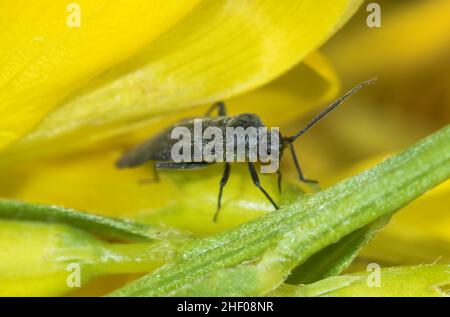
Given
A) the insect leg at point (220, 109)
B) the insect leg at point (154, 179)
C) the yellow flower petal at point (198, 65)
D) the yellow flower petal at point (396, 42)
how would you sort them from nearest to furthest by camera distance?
1. the yellow flower petal at point (198, 65)
2. the insect leg at point (154, 179)
3. the insect leg at point (220, 109)
4. the yellow flower petal at point (396, 42)

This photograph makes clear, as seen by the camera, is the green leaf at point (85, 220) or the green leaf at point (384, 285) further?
the green leaf at point (85, 220)

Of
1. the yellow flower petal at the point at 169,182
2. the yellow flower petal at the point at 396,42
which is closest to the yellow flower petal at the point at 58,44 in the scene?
the yellow flower petal at the point at 169,182

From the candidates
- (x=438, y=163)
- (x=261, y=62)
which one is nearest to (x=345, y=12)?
(x=261, y=62)

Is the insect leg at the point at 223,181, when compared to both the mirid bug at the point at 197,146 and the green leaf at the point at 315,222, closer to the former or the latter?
the mirid bug at the point at 197,146

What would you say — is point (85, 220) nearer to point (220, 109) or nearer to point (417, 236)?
point (220, 109)

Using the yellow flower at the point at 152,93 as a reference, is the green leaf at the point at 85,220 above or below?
below

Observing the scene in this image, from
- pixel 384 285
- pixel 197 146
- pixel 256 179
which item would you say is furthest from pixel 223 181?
pixel 384 285

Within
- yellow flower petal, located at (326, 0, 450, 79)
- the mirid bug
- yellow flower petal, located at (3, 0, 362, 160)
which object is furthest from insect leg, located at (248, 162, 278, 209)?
yellow flower petal, located at (326, 0, 450, 79)
